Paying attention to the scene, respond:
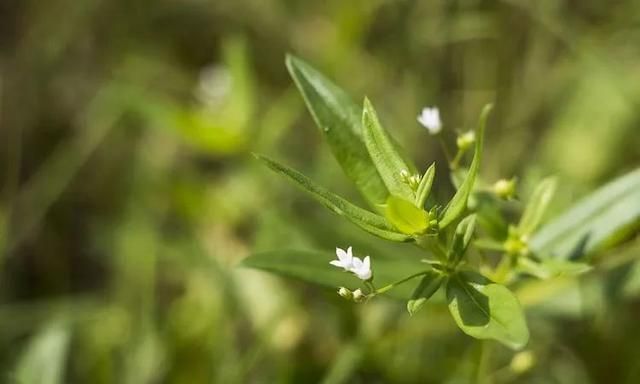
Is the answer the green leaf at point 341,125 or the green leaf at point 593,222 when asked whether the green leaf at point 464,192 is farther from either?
the green leaf at point 593,222

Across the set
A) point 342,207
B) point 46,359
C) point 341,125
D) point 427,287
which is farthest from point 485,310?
point 46,359

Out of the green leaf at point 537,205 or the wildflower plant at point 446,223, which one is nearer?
the wildflower plant at point 446,223

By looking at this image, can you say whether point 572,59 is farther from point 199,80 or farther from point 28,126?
point 28,126

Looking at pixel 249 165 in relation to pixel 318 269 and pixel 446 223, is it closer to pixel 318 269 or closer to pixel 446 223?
pixel 318 269

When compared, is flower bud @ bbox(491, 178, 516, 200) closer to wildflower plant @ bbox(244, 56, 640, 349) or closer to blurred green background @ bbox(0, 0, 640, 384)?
wildflower plant @ bbox(244, 56, 640, 349)

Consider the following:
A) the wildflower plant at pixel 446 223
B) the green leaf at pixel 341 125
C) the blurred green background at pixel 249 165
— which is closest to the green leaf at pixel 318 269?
the wildflower plant at pixel 446 223

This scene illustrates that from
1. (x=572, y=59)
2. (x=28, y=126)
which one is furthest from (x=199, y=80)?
(x=572, y=59)
